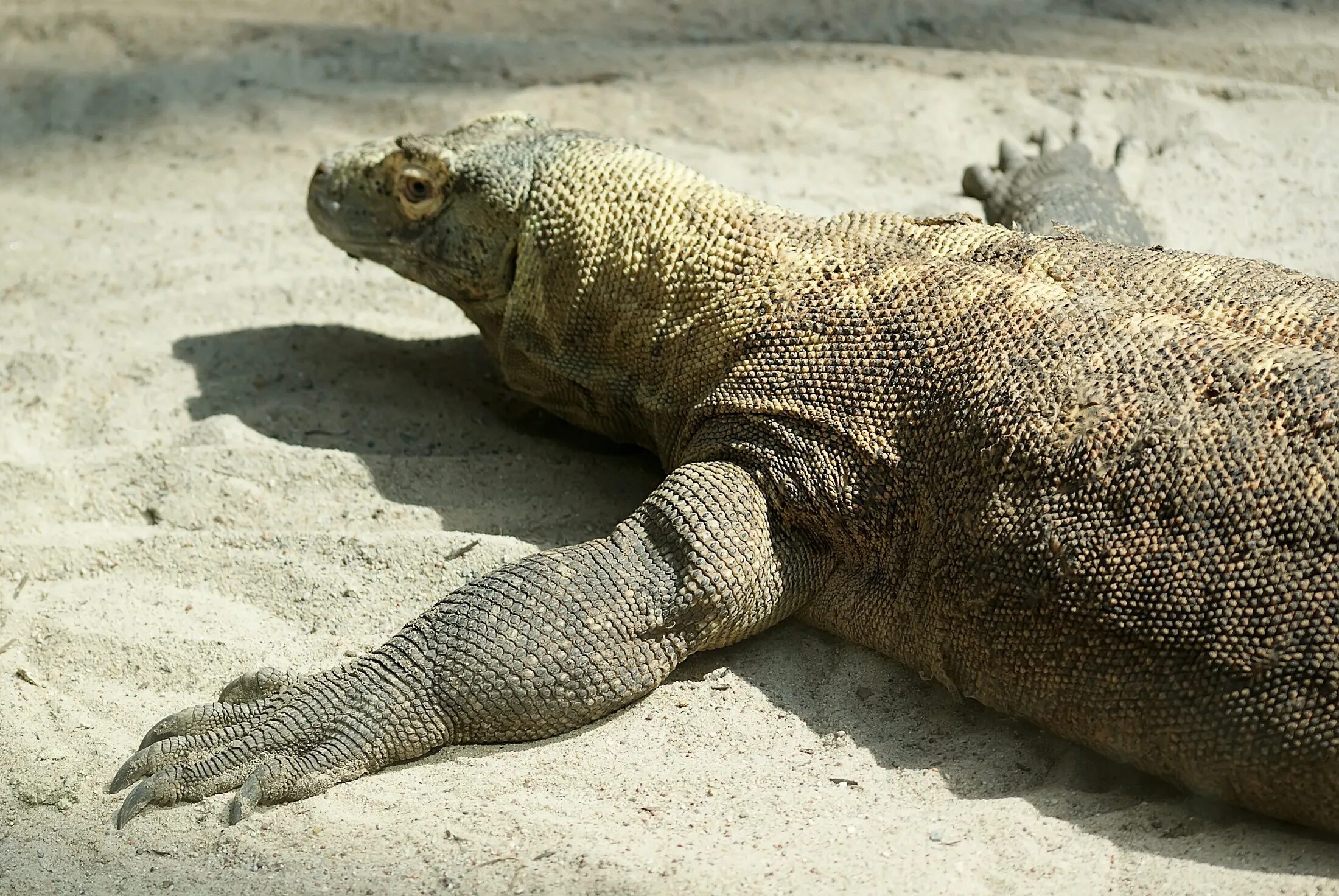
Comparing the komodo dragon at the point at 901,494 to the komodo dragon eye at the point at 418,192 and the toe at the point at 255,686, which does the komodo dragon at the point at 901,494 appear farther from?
the komodo dragon eye at the point at 418,192

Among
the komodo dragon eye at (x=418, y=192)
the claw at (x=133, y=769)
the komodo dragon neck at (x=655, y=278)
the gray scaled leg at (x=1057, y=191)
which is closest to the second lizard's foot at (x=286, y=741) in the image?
the claw at (x=133, y=769)

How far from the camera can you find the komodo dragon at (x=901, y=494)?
9.55 feet

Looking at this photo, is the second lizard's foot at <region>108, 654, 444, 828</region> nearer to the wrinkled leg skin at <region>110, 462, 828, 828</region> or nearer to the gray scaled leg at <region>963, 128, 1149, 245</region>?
the wrinkled leg skin at <region>110, 462, 828, 828</region>

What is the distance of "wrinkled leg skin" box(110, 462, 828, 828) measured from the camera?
3352mm

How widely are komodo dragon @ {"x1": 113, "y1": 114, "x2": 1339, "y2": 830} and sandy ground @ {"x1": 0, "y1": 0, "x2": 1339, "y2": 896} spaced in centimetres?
16

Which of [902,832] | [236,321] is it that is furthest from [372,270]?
[902,832]

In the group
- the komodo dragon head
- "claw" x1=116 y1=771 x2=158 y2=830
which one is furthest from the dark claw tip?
the komodo dragon head

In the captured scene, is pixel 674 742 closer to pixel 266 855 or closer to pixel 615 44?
pixel 266 855

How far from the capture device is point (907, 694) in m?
3.49

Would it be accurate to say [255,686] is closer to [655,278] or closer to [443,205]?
[655,278]

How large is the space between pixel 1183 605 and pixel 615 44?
4.95 meters

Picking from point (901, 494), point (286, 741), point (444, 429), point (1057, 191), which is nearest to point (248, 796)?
point (286, 741)

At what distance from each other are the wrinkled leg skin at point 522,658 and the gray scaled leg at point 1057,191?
1985 millimetres

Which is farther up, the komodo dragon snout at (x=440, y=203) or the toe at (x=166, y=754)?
the komodo dragon snout at (x=440, y=203)
